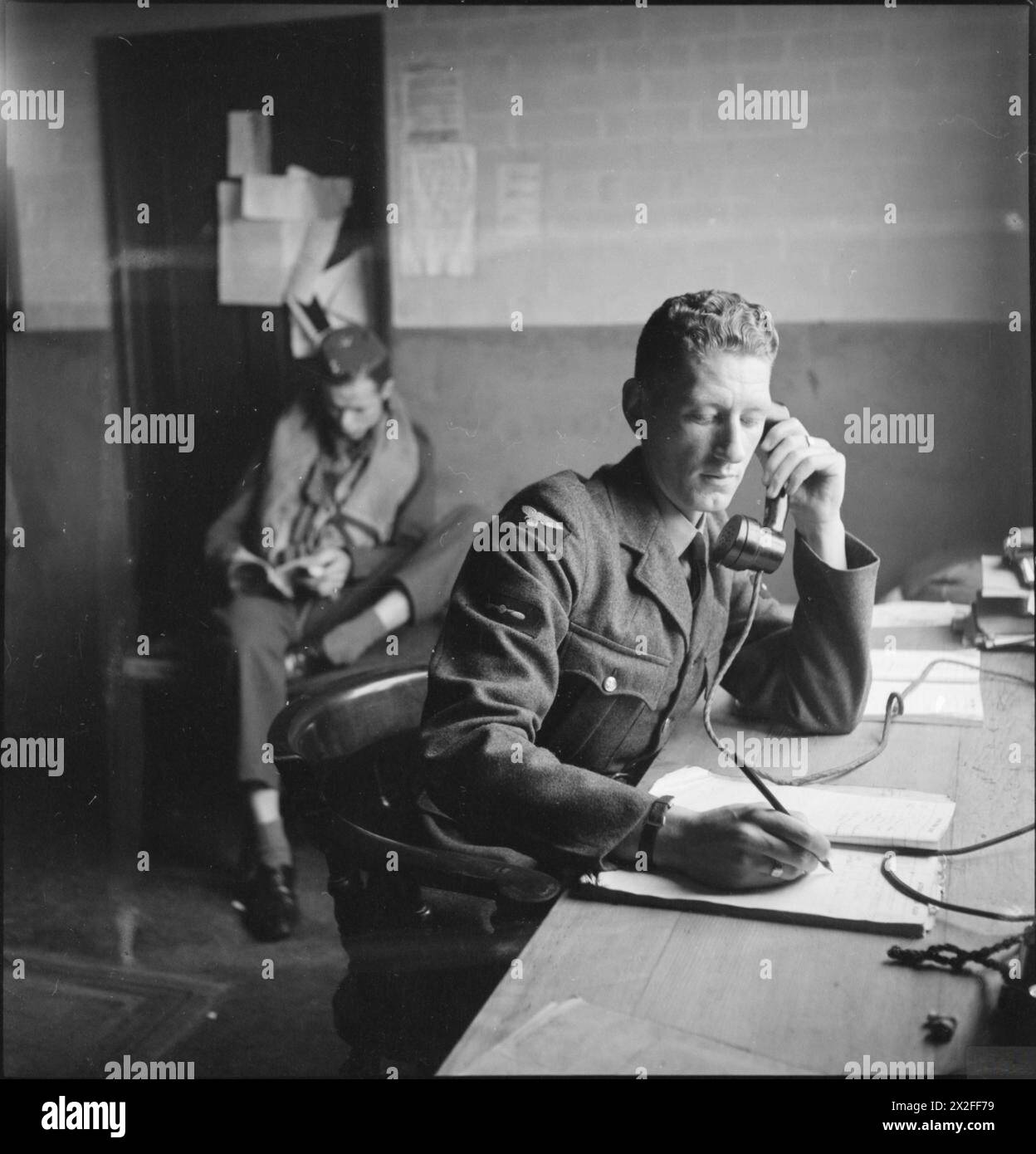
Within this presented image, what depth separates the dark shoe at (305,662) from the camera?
2.44 meters

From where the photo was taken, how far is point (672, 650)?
142 centimetres

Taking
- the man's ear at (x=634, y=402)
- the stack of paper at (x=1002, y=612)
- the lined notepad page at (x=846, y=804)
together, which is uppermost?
the man's ear at (x=634, y=402)

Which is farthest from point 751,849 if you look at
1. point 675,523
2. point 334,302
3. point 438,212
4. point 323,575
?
point 334,302

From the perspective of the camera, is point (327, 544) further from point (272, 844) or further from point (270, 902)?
point (270, 902)

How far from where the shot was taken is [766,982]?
876mm

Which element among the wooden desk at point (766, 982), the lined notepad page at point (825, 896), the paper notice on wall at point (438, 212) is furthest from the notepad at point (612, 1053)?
the paper notice on wall at point (438, 212)

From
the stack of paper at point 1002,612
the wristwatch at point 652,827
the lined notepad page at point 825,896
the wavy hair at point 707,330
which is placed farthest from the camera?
the stack of paper at point 1002,612

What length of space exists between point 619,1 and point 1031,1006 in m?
1.57

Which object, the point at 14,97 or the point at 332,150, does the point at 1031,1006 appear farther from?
the point at 332,150

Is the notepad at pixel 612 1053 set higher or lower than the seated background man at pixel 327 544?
lower

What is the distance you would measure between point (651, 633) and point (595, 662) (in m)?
0.10

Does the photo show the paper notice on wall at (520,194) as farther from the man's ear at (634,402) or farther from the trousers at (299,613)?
the man's ear at (634,402)

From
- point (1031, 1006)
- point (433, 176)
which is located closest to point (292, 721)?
point (1031, 1006)

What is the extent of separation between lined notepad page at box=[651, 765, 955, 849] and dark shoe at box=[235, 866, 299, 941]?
38.9 inches
